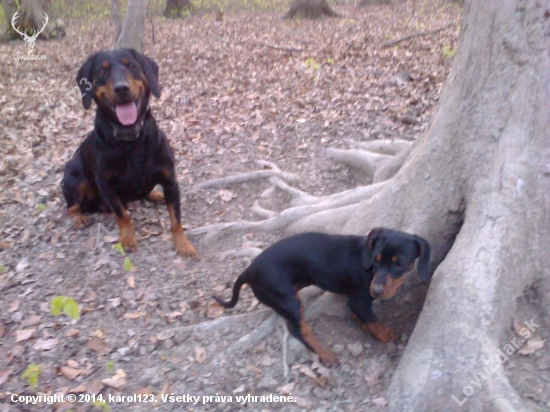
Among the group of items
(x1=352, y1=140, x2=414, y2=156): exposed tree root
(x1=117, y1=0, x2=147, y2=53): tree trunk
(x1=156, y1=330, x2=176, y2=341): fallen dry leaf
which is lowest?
(x1=156, y1=330, x2=176, y2=341): fallen dry leaf

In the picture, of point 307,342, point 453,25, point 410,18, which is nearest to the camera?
A: point 307,342

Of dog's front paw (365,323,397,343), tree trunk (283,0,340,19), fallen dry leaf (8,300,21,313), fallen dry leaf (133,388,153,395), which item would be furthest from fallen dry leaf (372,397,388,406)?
tree trunk (283,0,340,19)

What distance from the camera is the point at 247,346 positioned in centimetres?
344

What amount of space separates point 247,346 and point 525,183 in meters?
2.09

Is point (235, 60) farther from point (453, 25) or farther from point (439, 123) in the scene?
point (439, 123)

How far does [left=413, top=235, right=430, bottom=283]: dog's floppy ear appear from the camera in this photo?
3.07 metres

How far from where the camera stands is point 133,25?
8945mm

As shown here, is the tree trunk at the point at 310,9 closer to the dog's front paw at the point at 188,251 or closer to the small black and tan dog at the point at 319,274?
the dog's front paw at the point at 188,251

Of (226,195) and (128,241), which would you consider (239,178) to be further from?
(128,241)

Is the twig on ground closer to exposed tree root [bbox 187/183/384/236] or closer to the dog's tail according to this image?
the dog's tail

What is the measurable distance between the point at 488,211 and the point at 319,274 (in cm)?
116

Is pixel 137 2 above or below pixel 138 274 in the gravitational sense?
above

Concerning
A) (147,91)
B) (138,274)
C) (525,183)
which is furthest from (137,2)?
(525,183)

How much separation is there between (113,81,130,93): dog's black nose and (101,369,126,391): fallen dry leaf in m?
2.26
